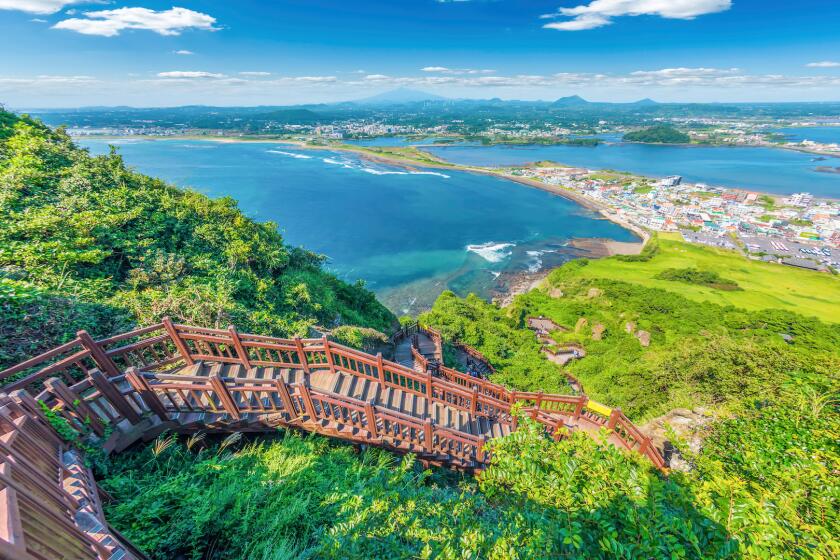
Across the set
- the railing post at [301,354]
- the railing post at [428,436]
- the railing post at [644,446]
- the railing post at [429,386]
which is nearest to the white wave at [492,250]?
the railing post at [644,446]

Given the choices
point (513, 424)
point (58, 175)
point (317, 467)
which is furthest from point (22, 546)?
point (58, 175)

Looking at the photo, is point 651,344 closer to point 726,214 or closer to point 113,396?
point 113,396

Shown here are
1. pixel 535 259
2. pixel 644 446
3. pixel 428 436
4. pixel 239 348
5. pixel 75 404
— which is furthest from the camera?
pixel 535 259

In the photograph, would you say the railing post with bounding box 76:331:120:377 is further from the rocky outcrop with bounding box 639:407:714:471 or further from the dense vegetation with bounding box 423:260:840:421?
the dense vegetation with bounding box 423:260:840:421

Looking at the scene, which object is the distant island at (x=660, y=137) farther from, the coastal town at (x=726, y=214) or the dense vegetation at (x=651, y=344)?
the dense vegetation at (x=651, y=344)

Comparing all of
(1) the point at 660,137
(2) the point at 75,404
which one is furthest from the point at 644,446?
(1) the point at 660,137

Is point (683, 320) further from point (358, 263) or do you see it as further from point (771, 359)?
point (358, 263)
